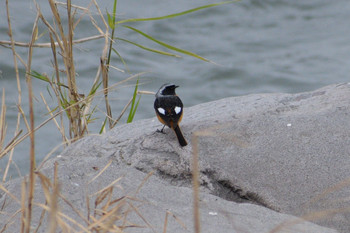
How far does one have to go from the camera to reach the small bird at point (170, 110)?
151 inches

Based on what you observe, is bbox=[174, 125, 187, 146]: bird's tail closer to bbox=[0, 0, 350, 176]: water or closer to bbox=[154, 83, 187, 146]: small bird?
bbox=[154, 83, 187, 146]: small bird

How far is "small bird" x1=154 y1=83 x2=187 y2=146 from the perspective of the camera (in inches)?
151

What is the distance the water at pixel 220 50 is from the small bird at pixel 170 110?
3.60 meters

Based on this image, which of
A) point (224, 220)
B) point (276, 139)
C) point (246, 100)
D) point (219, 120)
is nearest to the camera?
point (224, 220)

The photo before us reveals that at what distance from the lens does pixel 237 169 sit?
11.3 feet

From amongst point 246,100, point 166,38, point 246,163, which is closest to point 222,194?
point 246,163

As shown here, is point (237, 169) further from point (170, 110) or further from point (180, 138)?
point (170, 110)

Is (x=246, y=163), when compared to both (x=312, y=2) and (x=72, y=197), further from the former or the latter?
(x=312, y=2)

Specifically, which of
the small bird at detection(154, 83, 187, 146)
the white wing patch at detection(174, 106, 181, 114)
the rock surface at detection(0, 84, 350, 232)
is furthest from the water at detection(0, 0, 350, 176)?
the rock surface at detection(0, 84, 350, 232)

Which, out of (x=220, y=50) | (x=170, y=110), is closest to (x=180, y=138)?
(x=170, y=110)

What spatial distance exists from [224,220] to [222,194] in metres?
0.59

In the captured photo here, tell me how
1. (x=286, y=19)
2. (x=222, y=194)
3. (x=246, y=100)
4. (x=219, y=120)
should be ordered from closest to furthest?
(x=222, y=194) < (x=219, y=120) < (x=246, y=100) < (x=286, y=19)

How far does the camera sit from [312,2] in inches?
423

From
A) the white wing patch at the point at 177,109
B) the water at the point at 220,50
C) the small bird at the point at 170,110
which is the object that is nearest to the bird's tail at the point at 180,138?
the small bird at the point at 170,110
